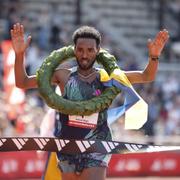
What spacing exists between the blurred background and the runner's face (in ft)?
23.6

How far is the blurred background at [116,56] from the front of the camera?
1705 centimetres

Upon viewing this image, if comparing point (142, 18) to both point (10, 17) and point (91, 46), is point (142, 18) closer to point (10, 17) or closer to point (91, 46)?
point (10, 17)

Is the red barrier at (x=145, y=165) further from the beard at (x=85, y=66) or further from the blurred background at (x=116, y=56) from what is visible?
the beard at (x=85, y=66)

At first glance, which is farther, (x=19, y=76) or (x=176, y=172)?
(x=176, y=172)

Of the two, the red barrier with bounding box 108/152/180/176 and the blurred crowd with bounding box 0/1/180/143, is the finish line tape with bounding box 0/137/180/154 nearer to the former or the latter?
the blurred crowd with bounding box 0/1/180/143

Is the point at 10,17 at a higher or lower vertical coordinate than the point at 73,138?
lower

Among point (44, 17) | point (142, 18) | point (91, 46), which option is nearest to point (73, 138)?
point (91, 46)

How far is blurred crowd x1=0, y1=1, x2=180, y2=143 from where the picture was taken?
17.2 metres

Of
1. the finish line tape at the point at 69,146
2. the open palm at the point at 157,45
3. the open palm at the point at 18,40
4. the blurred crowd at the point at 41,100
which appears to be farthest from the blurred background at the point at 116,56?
the open palm at the point at 157,45

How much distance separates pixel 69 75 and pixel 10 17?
12.1 meters

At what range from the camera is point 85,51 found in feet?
27.2

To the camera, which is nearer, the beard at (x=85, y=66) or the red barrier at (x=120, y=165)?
the beard at (x=85, y=66)

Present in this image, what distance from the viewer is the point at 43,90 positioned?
27.6 feet

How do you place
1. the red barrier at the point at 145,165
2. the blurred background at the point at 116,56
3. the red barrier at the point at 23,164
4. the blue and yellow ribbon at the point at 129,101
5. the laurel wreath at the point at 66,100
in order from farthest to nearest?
the red barrier at the point at 145,165
the blurred background at the point at 116,56
the red barrier at the point at 23,164
the blue and yellow ribbon at the point at 129,101
the laurel wreath at the point at 66,100
